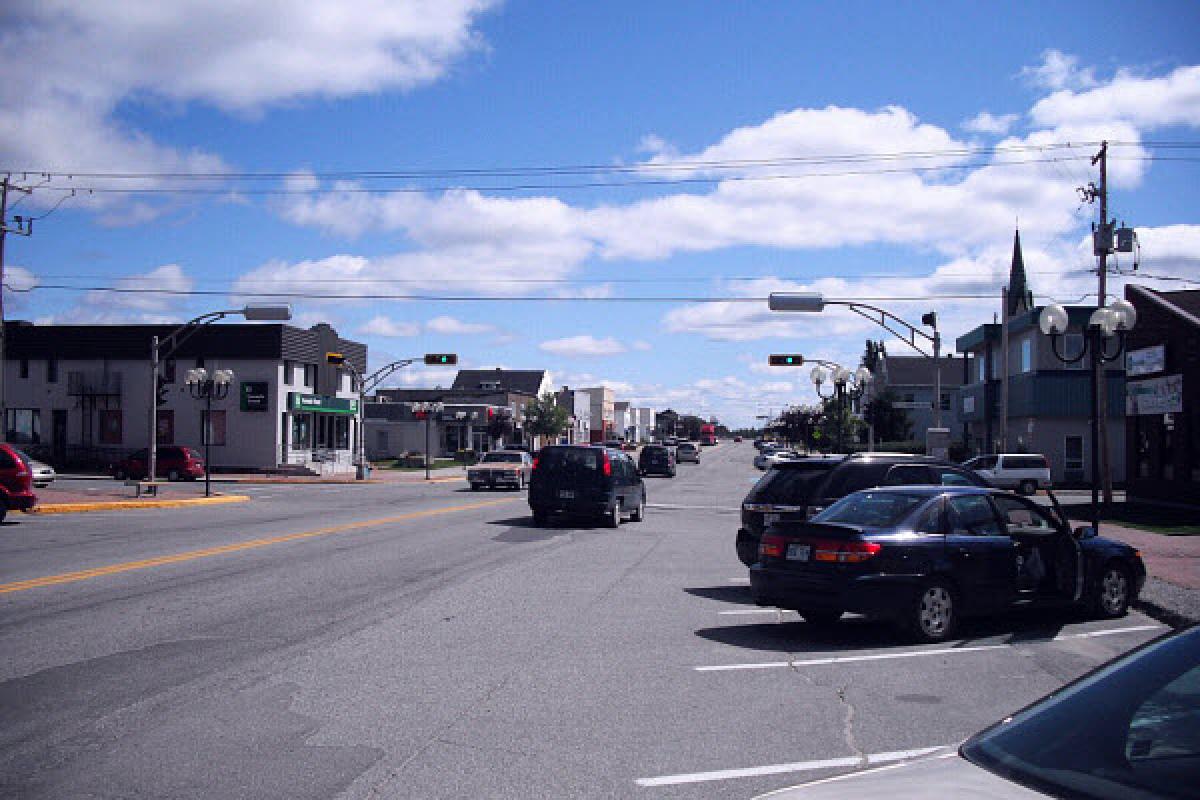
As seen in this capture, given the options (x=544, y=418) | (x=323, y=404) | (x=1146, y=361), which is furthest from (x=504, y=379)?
(x=1146, y=361)

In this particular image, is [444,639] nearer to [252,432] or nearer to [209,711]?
[209,711]

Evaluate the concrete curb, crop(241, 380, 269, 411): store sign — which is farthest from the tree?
the concrete curb

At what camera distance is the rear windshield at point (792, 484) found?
46.4 ft

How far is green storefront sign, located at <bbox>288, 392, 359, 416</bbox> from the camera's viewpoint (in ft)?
187

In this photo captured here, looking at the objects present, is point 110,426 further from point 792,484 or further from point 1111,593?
point 1111,593

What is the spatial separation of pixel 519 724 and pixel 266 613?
17.2ft

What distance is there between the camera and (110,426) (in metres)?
57.8

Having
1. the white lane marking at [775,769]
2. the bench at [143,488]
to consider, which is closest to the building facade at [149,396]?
the bench at [143,488]

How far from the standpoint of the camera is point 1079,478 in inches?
2052

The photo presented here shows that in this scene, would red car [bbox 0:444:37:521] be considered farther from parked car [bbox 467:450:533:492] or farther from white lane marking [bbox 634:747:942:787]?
white lane marking [bbox 634:747:942:787]

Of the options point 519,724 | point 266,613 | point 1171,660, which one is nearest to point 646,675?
point 519,724

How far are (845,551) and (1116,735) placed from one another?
22.4 ft

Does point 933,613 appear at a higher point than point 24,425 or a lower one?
lower

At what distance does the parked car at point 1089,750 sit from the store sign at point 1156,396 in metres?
32.8
